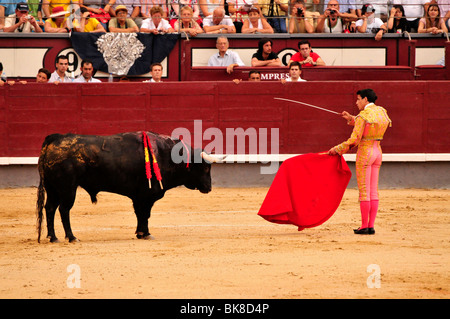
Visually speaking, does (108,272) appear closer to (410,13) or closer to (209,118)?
(209,118)

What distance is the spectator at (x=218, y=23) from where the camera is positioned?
39.4 ft

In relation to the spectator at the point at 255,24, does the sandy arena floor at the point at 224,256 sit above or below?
below

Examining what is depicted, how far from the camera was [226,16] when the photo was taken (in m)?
12.2

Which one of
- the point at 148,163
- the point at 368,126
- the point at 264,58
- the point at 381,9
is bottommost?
the point at 148,163

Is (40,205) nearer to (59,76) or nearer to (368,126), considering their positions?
(368,126)

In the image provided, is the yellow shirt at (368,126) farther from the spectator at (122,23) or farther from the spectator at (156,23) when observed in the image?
the spectator at (122,23)

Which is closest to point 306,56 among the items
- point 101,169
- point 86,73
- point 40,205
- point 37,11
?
point 86,73

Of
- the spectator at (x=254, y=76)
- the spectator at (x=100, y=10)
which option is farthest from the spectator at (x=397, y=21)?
the spectator at (x=100, y=10)

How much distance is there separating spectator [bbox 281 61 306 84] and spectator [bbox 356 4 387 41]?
1.52m

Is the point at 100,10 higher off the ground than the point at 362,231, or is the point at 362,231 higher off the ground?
the point at 100,10

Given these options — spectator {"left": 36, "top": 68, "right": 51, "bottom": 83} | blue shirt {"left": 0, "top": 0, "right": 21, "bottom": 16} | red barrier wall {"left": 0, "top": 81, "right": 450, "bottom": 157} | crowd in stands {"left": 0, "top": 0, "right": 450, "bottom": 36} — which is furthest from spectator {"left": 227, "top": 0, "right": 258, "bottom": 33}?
blue shirt {"left": 0, "top": 0, "right": 21, "bottom": 16}

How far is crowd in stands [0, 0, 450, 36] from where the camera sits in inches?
464

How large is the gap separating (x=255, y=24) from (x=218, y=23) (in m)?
0.53

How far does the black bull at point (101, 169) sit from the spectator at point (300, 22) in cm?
527
